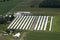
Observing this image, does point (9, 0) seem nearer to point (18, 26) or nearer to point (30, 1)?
point (30, 1)

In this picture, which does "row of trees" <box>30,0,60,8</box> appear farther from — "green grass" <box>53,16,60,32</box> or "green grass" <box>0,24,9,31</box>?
"green grass" <box>0,24,9,31</box>

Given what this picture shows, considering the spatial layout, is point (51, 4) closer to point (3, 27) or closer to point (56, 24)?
point (56, 24)

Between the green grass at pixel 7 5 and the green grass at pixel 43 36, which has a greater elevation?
the green grass at pixel 7 5

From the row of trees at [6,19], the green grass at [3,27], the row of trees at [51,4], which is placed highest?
the row of trees at [51,4]

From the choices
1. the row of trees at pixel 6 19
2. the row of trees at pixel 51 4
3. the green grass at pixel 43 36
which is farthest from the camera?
the row of trees at pixel 51 4

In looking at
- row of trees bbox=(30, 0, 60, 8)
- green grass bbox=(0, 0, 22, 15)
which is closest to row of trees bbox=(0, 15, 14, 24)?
green grass bbox=(0, 0, 22, 15)

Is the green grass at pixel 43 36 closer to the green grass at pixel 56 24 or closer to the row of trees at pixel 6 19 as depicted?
the green grass at pixel 56 24

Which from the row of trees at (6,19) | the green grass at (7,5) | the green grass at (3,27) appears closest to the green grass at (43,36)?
the green grass at (3,27)

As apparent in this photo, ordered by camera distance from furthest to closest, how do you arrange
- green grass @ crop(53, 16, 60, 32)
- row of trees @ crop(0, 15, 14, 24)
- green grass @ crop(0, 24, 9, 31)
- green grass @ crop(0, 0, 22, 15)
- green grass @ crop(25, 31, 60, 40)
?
green grass @ crop(0, 0, 22, 15) < row of trees @ crop(0, 15, 14, 24) < green grass @ crop(0, 24, 9, 31) < green grass @ crop(53, 16, 60, 32) < green grass @ crop(25, 31, 60, 40)

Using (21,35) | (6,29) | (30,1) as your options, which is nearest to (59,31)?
(21,35)
